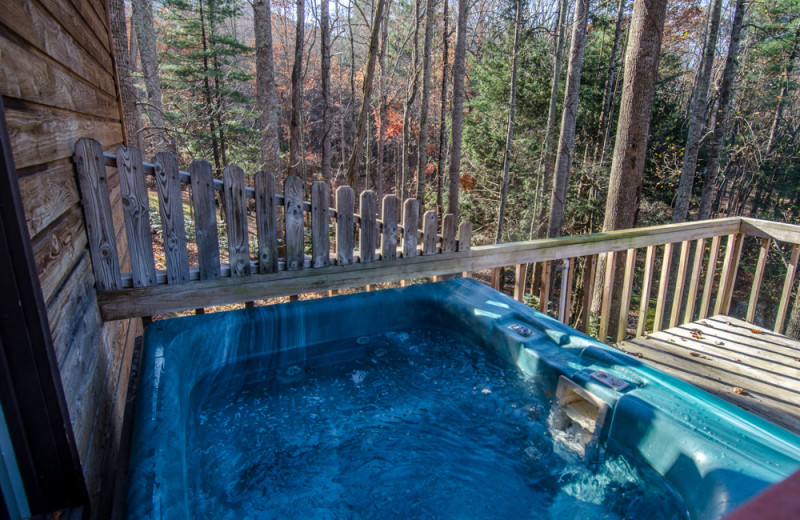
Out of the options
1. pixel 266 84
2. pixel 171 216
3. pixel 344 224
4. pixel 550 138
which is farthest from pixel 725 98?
pixel 171 216

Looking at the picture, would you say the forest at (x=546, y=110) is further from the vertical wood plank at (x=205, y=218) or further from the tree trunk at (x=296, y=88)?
the vertical wood plank at (x=205, y=218)

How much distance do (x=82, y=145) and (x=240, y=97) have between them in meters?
11.5

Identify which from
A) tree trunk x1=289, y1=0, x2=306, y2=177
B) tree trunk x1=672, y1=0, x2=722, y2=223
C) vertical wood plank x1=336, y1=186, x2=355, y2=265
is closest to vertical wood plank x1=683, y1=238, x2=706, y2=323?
vertical wood plank x1=336, y1=186, x2=355, y2=265

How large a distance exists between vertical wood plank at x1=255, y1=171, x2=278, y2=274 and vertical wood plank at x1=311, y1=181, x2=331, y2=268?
226 mm

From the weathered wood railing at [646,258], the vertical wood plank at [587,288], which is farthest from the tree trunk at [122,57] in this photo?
the vertical wood plank at [587,288]

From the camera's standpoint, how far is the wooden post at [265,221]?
2455 millimetres

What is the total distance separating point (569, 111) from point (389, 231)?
6419 millimetres

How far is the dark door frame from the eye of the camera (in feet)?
3.10

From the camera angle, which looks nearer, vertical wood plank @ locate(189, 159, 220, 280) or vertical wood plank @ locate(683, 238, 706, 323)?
vertical wood plank @ locate(189, 159, 220, 280)

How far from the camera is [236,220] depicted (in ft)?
7.91

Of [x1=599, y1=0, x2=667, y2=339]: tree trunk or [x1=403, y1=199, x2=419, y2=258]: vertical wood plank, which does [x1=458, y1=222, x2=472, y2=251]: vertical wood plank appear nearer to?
[x1=403, y1=199, x2=419, y2=258]: vertical wood plank

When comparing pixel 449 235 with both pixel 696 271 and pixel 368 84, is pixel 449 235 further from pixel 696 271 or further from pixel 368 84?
pixel 368 84

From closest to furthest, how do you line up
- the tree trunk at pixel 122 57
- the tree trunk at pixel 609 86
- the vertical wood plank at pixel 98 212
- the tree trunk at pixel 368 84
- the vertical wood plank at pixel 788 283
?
the vertical wood plank at pixel 98 212
the vertical wood plank at pixel 788 283
the tree trunk at pixel 122 57
the tree trunk at pixel 368 84
the tree trunk at pixel 609 86

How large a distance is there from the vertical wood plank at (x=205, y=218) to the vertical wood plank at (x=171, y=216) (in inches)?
2.9
